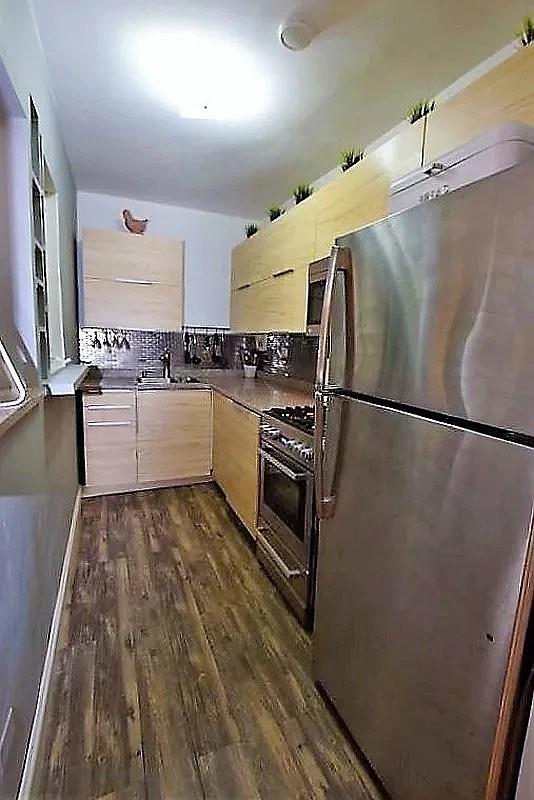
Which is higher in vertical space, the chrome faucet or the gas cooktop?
the chrome faucet

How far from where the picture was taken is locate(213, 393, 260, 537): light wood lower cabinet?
8.90 ft

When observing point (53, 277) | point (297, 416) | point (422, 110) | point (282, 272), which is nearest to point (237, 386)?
point (282, 272)

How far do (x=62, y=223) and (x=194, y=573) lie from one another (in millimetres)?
2353

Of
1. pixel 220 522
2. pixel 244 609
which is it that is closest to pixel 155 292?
pixel 220 522

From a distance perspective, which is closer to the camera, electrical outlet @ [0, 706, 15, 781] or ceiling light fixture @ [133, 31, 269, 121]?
electrical outlet @ [0, 706, 15, 781]

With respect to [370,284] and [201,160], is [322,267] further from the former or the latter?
[201,160]

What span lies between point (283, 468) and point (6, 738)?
138 centimetres

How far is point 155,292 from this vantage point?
12.7 feet

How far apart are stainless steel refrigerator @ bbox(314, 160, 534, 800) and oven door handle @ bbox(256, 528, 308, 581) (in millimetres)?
537

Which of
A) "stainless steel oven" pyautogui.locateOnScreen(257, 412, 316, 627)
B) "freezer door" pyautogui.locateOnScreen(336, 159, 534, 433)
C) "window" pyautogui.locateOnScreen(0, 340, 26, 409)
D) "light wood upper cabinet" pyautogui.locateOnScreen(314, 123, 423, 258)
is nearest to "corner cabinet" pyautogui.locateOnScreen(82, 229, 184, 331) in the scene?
"light wood upper cabinet" pyautogui.locateOnScreen(314, 123, 423, 258)

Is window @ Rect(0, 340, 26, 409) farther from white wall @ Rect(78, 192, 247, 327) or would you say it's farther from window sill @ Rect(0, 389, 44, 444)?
white wall @ Rect(78, 192, 247, 327)

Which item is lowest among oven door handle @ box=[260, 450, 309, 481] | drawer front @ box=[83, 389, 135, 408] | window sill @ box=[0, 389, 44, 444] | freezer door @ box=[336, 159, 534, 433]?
oven door handle @ box=[260, 450, 309, 481]

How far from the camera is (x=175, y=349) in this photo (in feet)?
14.5

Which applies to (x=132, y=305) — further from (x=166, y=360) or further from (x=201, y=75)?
(x=201, y=75)
